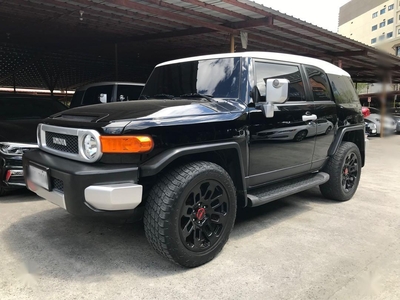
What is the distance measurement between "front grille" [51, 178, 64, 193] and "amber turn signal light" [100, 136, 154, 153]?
1.50ft

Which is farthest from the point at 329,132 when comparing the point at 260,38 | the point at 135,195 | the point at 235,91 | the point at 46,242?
the point at 260,38

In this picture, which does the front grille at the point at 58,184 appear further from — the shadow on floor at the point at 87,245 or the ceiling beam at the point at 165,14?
the ceiling beam at the point at 165,14

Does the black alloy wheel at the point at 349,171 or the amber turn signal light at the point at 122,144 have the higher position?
the amber turn signal light at the point at 122,144

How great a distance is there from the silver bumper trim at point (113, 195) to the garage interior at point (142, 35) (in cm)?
520

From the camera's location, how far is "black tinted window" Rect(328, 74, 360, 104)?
4531 millimetres

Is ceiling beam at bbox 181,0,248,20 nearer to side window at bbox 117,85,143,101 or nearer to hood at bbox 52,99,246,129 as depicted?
side window at bbox 117,85,143,101

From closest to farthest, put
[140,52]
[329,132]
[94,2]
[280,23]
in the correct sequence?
[329,132]
[94,2]
[280,23]
[140,52]

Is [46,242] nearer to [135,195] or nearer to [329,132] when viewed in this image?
[135,195]

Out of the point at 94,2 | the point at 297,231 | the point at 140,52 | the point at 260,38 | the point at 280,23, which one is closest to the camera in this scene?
the point at 297,231

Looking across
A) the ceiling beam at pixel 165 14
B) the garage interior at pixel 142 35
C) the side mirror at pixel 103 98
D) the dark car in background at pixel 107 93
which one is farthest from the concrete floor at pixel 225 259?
the ceiling beam at pixel 165 14

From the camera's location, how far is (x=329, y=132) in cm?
432

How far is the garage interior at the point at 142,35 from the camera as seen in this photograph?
7.39m

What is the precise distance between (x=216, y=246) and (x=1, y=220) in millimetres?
2504

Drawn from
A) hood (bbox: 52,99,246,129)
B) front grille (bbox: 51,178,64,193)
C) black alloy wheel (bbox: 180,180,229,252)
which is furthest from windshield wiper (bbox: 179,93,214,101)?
front grille (bbox: 51,178,64,193)
